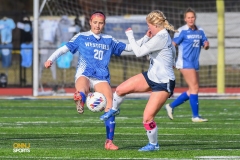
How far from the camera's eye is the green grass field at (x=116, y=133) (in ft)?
32.5

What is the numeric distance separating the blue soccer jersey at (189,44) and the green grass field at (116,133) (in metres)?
1.03

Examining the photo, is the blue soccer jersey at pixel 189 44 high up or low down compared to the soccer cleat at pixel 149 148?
up

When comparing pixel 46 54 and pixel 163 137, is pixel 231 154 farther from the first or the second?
pixel 46 54

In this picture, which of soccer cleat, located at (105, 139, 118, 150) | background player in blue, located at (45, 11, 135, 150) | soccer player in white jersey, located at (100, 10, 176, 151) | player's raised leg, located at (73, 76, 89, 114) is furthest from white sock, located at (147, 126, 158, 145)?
player's raised leg, located at (73, 76, 89, 114)

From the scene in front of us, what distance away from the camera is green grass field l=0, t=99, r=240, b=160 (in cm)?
990

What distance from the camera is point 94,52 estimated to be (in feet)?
35.7

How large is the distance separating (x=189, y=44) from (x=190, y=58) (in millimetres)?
341

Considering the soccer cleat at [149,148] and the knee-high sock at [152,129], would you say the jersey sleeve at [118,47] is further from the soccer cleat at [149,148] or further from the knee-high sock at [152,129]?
the soccer cleat at [149,148]

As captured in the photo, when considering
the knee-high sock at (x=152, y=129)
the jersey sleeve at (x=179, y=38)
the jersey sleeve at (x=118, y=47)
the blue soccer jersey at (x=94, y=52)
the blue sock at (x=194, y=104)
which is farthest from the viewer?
the jersey sleeve at (x=179, y=38)

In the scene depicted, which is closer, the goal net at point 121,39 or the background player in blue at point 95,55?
the background player in blue at point 95,55

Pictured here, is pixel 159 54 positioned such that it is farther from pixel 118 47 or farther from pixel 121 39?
pixel 121 39

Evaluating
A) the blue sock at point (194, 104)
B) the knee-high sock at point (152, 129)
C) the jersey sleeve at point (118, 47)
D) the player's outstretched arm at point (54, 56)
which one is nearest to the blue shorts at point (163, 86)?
the knee-high sock at point (152, 129)

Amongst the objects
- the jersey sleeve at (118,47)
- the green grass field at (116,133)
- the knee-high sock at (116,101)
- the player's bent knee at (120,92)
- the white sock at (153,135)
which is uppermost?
the jersey sleeve at (118,47)

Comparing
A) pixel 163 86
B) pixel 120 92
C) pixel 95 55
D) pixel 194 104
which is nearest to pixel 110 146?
pixel 120 92
